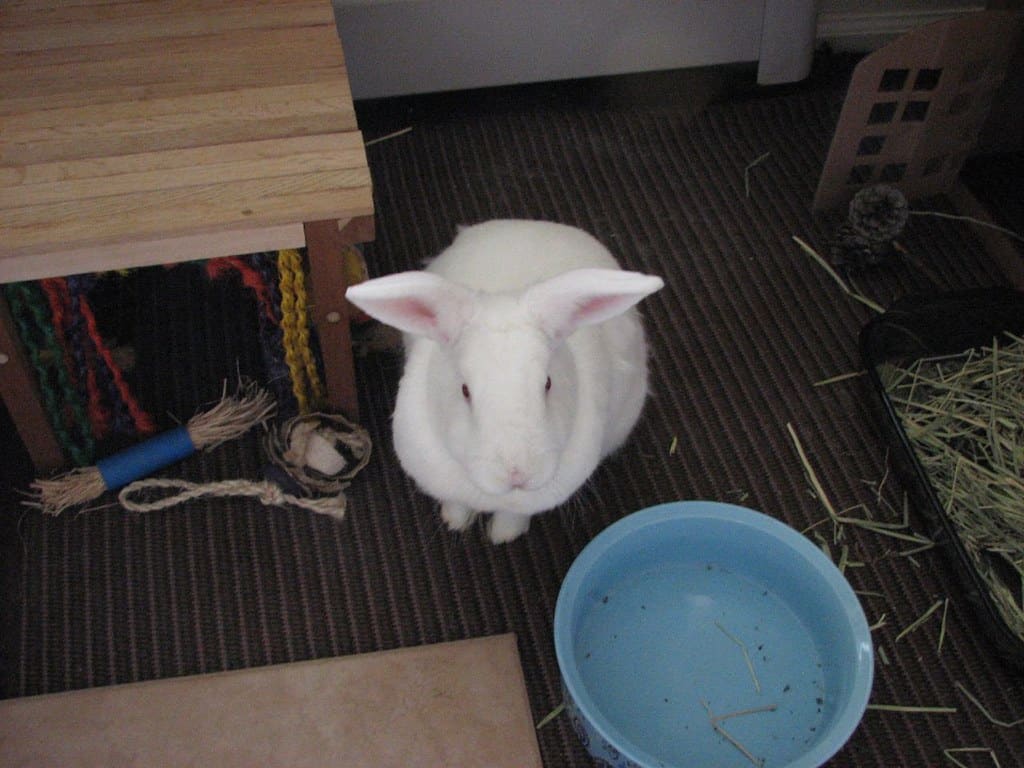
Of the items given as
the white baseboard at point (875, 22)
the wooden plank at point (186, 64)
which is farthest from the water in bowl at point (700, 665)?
the white baseboard at point (875, 22)

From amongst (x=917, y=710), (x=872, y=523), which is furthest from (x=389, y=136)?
(x=917, y=710)

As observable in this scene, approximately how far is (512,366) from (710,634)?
66 centimetres

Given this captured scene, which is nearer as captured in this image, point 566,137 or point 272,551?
point 272,551

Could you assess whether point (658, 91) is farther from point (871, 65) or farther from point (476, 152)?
point (871, 65)

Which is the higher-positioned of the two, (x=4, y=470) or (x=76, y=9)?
(x=76, y=9)

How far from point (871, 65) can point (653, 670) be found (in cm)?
130

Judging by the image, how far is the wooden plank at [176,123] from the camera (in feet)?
4.99

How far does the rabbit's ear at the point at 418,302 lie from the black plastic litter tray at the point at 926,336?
0.91 metres

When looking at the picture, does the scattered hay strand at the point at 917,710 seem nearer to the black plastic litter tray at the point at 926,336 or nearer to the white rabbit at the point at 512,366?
the black plastic litter tray at the point at 926,336

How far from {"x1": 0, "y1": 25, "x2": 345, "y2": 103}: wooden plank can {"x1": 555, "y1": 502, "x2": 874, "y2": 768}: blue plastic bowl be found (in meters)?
0.90

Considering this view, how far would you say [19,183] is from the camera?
146cm

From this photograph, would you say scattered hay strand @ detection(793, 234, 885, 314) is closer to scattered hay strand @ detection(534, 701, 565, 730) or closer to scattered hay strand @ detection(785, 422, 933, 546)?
scattered hay strand @ detection(785, 422, 933, 546)

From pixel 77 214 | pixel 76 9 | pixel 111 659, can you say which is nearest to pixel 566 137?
pixel 76 9

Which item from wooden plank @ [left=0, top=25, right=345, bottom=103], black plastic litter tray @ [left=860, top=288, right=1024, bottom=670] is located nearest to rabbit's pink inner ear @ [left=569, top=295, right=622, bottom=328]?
wooden plank @ [left=0, top=25, right=345, bottom=103]
